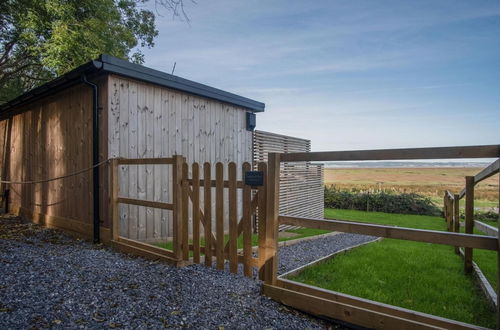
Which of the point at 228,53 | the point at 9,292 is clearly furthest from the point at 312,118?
the point at 9,292

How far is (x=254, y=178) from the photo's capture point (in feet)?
10.7

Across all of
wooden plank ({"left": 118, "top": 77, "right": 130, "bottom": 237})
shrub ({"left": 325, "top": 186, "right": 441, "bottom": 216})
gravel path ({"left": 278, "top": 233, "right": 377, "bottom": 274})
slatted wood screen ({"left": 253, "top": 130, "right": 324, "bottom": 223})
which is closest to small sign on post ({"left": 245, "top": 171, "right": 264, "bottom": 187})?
gravel path ({"left": 278, "top": 233, "right": 377, "bottom": 274})

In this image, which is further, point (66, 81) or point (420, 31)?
point (420, 31)

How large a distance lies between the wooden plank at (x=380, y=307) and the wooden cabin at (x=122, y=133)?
11.8 feet

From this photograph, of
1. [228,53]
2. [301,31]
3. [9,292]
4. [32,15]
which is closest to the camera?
[9,292]

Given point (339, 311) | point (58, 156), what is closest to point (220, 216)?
point (339, 311)

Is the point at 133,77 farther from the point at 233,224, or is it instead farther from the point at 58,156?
the point at 233,224

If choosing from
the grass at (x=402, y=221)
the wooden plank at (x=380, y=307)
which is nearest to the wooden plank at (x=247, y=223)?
the wooden plank at (x=380, y=307)

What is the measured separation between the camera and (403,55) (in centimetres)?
1088

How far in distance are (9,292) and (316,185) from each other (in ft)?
27.9

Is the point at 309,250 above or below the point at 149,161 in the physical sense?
below

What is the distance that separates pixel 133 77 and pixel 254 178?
11.2 ft

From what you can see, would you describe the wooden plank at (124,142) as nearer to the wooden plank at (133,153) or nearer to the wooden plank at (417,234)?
the wooden plank at (133,153)

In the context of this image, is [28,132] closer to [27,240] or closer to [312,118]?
[27,240]
